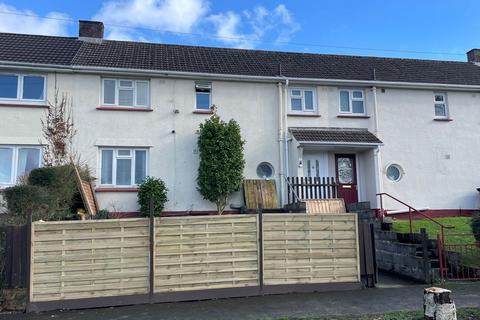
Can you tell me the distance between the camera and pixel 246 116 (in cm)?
1669

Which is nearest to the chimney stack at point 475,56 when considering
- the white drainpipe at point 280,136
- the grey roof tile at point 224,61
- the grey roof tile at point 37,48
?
→ the grey roof tile at point 224,61

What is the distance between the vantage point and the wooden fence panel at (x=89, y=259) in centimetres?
865

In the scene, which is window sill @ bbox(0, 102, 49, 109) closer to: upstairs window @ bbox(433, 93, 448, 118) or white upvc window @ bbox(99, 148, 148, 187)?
white upvc window @ bbox(99, 148, 148, 187)

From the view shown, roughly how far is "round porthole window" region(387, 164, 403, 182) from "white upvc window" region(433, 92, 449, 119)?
3.16 m

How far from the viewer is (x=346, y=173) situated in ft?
56.7

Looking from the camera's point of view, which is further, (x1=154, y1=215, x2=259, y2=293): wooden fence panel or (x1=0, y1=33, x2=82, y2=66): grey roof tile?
(x1=0, y1=33, x2=82, y2=66): grey roof tile

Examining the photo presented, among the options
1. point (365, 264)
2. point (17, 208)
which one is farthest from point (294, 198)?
point (17, 208)

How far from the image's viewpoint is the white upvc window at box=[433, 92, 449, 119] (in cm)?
1814

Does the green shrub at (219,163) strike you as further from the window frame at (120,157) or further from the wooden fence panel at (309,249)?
the wooden fence panel at (309,249)

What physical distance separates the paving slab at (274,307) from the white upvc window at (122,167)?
7.37 m

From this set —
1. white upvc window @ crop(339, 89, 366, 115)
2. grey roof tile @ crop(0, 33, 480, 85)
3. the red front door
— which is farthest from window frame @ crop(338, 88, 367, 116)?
the red front door

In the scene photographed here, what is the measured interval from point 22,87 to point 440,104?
1661 centimetres

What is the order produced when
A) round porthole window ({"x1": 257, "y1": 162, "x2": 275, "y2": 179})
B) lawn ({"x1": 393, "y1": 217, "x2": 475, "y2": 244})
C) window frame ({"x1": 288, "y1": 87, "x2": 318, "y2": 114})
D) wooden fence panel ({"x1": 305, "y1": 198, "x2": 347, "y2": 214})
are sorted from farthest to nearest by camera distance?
window frame ({"x1": 288, "y1": 87, "x2": 318, "y2": 114}) → round porthole window ({"x1": 257, "y1": 162, "x2": 275, "y2": 179}) → wooden fence panel ({"x1": 305, "y1": 198, "x2": 347, "y2": 214}) → lawn ({"x1": 393, "y1": 217, "x2": 475, "y2": 244})

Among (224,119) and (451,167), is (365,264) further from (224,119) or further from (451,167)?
(451,167)
